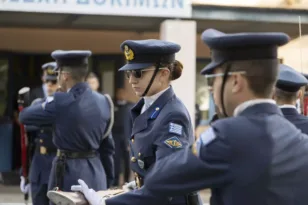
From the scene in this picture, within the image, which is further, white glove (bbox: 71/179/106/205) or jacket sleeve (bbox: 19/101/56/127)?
jacket sleeve (bbox: 19/101/56/127)

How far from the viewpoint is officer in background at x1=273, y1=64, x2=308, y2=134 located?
3.54 metres

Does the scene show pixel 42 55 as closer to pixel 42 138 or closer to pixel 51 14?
pixel 51 14

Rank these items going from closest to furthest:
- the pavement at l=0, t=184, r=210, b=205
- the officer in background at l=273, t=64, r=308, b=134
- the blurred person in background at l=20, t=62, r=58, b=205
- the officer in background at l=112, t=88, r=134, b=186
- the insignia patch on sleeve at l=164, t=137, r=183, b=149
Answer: the insignia patch on sleeve at l=164, t=137, r=183, b=149, the officer in background at l=273, t=64, r=308, b=134, the blurred person in background at l=20, t=62, r=58, b=205, the pavement at l=0, t=184, r=210, b=205, the officer in background at l=112, t=88, r=134, b=186

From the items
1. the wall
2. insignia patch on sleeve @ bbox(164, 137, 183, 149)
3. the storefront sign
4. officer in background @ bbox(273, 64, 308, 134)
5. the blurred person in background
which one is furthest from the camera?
the wall

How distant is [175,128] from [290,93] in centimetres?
90

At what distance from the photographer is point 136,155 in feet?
10.5

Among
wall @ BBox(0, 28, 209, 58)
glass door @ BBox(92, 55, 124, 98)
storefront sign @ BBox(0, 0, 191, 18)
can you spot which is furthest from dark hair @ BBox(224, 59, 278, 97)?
glass door @ BBox(92, 55, 124, 98)

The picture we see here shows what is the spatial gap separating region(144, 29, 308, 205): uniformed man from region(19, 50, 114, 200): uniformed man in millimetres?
2562

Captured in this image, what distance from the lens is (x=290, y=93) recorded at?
11.9 ft

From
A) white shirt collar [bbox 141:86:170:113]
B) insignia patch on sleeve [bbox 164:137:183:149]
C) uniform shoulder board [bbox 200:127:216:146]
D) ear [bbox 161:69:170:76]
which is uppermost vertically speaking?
ear [bbox 161:69:170:76]

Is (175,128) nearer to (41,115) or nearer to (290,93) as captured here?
(290,93)

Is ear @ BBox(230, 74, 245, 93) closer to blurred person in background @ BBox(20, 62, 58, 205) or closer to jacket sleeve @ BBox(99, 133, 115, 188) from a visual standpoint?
jacket sleeve @ BBox(99, 133, 115, 188)

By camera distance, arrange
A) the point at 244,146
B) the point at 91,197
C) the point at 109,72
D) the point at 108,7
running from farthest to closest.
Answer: the point at 109,72, the point at 108,7, the point at 91,197, the point at 244,146

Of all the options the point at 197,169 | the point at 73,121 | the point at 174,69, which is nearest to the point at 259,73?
the point at 197,169
